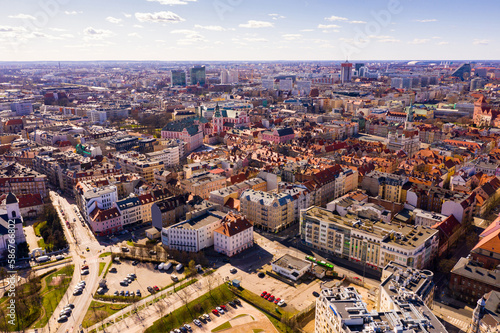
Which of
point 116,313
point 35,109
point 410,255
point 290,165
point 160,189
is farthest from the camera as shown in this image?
point 35,109

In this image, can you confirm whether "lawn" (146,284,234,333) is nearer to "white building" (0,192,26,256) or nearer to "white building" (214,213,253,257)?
"white building" (214,213,253,257)

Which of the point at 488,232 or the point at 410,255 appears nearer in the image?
the point at 410,255

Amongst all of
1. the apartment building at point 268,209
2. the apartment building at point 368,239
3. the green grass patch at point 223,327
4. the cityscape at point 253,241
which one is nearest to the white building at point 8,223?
the cityscape at point 253,241

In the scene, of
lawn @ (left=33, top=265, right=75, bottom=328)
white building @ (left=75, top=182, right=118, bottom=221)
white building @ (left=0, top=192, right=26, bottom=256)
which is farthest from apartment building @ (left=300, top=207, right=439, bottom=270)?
white building @ (left=0, top=192, right=26, bottom=256)

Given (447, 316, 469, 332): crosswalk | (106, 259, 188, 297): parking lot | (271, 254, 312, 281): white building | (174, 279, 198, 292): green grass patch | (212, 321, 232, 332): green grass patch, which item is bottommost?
(212, 321, 232, 332): green grass patch

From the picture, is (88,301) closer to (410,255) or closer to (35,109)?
(410,255)

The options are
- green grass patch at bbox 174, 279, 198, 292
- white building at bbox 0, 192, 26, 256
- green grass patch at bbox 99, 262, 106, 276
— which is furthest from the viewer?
white building at bbox 0, 192, 26, 256

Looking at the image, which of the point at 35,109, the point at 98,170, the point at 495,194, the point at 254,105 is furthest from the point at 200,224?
the point at 35,109
